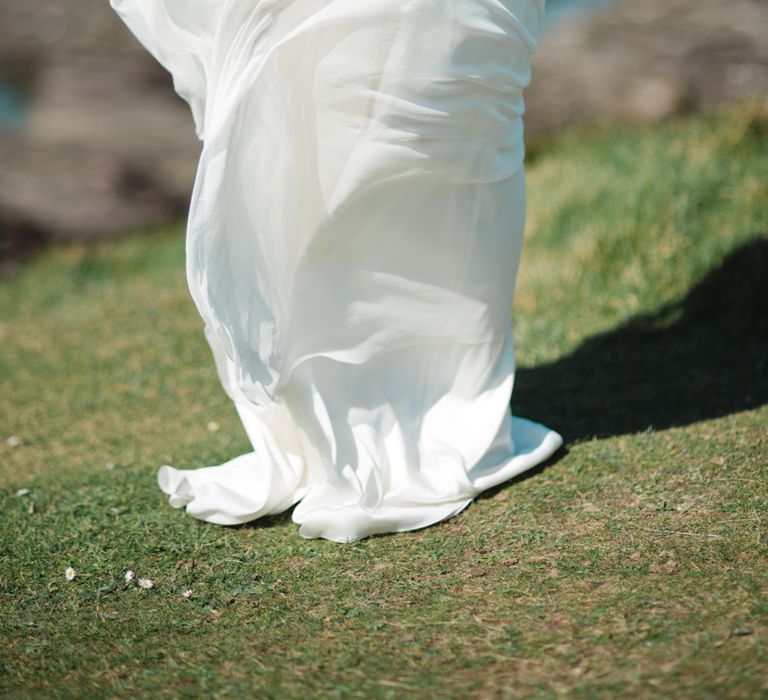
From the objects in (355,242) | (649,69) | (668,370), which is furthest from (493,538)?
(649,69)

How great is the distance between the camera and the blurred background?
28.1 ft

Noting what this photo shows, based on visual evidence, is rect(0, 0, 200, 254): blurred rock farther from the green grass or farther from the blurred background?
the green grass

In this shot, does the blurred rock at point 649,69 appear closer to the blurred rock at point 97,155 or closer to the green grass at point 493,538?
the green grass at point 493,538

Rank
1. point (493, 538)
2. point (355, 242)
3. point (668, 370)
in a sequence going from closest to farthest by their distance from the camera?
point (493, 538), point (355, 242), point (668, 370)

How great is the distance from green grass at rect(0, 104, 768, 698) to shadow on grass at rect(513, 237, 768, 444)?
16 mm

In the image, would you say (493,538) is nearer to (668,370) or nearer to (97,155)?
(668,370)

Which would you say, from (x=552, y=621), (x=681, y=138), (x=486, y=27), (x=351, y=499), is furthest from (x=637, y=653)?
(x=681, y=138)

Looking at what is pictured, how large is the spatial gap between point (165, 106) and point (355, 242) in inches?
300

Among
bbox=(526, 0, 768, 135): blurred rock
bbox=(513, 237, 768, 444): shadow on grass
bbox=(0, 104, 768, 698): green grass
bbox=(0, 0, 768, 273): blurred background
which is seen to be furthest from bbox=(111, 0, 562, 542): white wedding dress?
bbox=(0, 0, 768, 273): blurred background

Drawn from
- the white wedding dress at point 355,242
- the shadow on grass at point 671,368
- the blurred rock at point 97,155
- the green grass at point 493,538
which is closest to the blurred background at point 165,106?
the blurred rock at point 97,155

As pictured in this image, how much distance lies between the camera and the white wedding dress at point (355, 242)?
3127mm

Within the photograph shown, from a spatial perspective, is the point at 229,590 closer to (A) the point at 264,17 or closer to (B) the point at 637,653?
(B) the point at 637,653

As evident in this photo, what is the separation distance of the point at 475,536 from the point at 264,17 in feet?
6.05

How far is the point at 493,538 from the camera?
3287 mm
